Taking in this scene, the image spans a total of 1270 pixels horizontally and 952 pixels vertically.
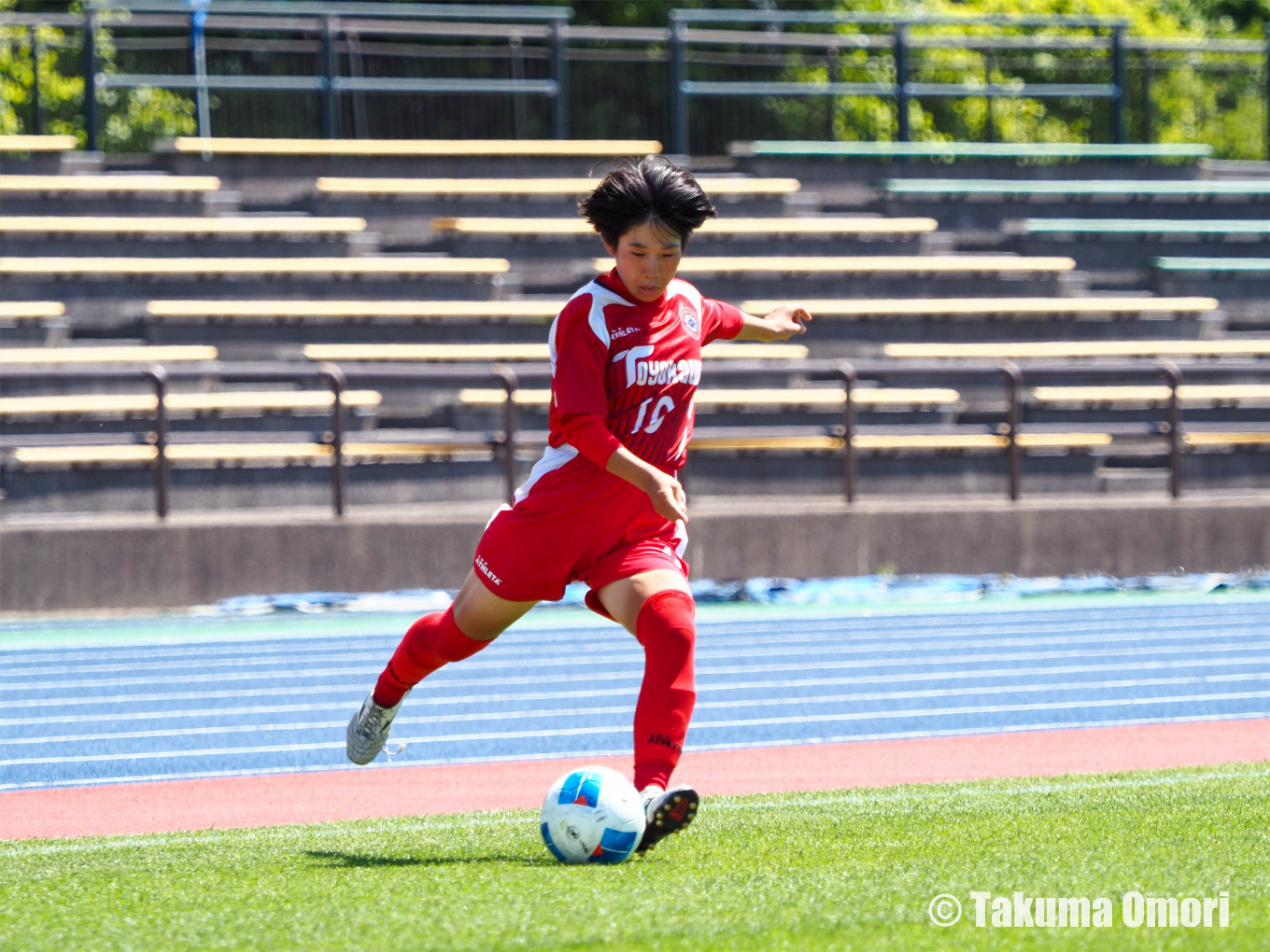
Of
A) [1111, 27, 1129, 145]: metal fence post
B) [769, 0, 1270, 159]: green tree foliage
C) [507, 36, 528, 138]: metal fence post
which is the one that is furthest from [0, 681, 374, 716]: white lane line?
[1111, 27, 1129, 145]: metal fence post

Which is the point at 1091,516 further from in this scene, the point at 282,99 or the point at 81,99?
the point at 81,99

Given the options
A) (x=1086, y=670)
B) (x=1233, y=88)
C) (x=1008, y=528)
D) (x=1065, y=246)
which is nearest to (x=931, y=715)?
(x=1086, y=670)

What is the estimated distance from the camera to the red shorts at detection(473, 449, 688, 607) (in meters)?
4.68

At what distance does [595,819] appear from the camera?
428cm

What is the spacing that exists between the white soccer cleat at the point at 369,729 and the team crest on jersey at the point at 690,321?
1478 mm

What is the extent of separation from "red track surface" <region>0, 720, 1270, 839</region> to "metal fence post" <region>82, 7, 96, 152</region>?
13.4 metres

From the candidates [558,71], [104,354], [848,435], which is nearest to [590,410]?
[848,435]

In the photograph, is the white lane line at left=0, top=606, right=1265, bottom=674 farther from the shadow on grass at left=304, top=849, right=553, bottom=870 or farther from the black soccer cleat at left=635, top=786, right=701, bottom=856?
the black soccer cleat at left=635, top=786, right=701, bottom=856

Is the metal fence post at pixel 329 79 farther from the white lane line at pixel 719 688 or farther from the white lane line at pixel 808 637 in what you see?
the white lane line at pixel 719 688

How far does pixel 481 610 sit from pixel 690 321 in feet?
3.35

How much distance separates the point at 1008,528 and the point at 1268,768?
24.8 feet

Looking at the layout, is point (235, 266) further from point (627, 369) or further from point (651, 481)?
point (651, 481)

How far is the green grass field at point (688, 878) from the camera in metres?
3.52

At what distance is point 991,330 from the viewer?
1744 cm
